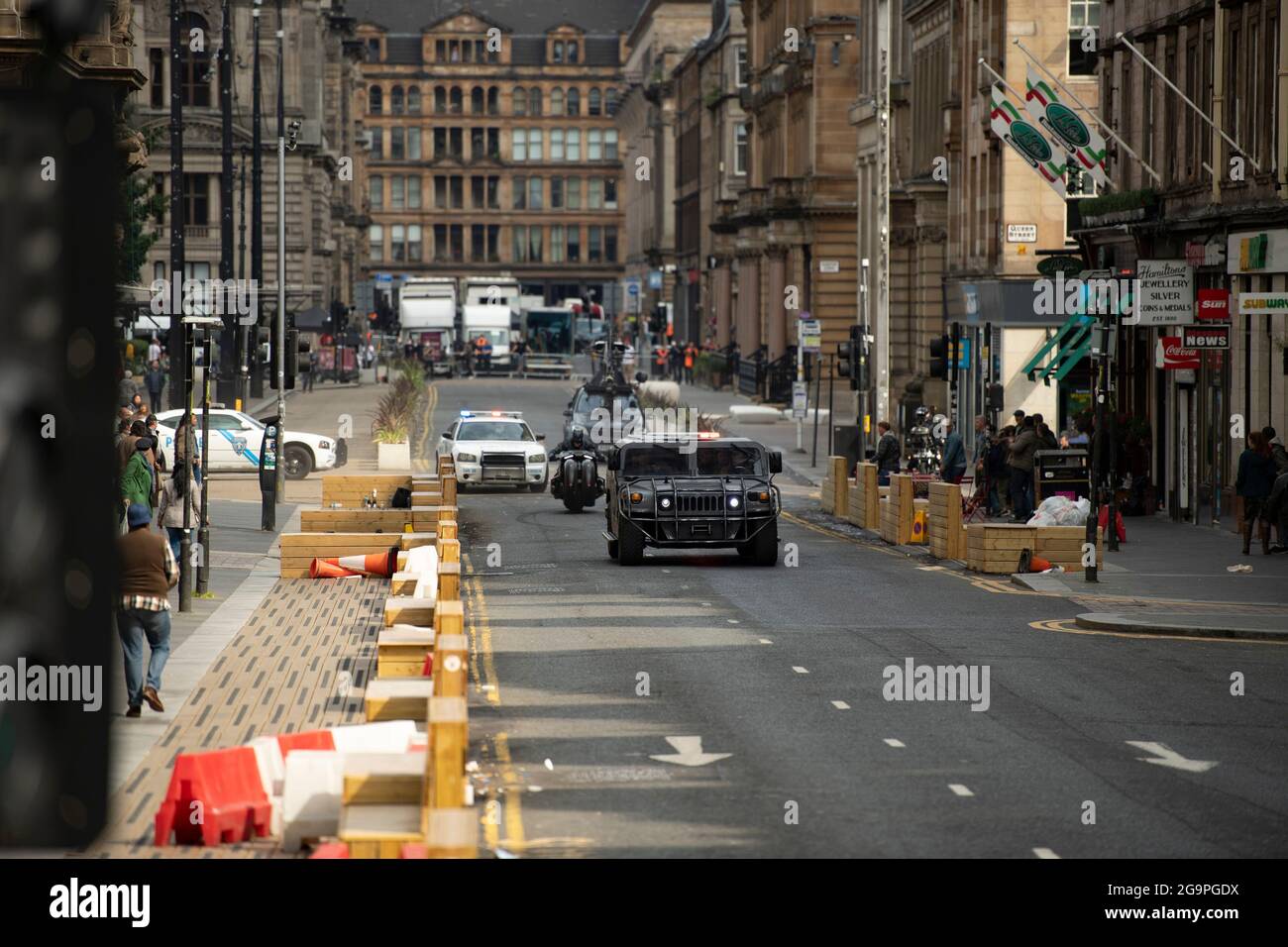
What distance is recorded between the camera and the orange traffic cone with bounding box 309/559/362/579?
85.4 feet

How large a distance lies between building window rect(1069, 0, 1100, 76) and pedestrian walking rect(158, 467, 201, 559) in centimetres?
3087


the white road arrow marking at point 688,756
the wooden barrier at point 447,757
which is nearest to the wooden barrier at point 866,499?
the white road arrow marking at point 688,756

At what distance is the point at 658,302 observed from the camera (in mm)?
144625

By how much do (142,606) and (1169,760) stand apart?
731 centimetres

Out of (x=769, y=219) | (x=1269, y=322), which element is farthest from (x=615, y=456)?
(x=769, y=219)

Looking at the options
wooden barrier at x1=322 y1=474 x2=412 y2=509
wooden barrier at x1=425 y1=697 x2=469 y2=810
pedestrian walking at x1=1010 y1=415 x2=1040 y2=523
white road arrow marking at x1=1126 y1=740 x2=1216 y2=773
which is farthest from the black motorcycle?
wooden barrier at x1=425 y1=697 x2=469 y2=810

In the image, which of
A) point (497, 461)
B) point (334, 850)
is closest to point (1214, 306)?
point (497, 461)

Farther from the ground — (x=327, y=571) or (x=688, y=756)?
(x=688, y=756)

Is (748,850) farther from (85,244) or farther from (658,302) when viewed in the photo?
(658,302)

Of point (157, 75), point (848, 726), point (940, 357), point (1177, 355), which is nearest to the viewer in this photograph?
point (848, 726)

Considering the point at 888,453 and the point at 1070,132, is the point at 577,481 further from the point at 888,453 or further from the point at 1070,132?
A: the point at 1070,132

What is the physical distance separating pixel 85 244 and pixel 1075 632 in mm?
18868

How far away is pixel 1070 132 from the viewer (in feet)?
126

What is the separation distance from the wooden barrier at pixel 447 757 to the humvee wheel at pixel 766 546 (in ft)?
61.2
